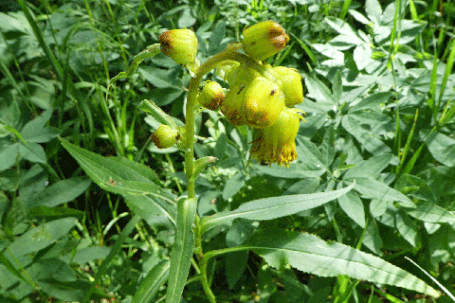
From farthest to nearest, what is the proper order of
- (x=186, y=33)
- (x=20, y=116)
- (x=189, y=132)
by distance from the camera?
(x=20, y=116) → (x=189, y=132) → (x=186, y=33)

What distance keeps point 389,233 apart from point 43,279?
188 centimetres

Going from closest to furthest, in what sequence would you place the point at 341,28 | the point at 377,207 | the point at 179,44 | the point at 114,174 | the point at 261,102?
1. the point at 261,102
2. the point at 179,44
3. the point at 114,174
4. the point at 377,207
5. the point at 341,28

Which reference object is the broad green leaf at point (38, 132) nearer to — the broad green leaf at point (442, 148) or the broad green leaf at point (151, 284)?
the broad green leaf at point (151, 284)

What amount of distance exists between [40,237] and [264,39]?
63.0 inches

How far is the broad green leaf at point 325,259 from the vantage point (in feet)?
5.07

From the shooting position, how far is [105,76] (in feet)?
9.24

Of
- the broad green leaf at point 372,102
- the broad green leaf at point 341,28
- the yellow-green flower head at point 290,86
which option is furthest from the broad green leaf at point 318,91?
the yellow-green flower head at point 290,86

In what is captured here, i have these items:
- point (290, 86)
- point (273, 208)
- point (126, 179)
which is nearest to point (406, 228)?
point (273, 208)

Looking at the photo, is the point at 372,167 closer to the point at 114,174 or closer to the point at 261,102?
the point at 261,102

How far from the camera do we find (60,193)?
216 cm

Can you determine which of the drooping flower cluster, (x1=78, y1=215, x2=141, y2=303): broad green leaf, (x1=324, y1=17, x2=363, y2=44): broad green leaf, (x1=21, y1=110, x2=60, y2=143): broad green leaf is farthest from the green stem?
(x1=324, y1=17, x2=363, y2=44): broad green leaf

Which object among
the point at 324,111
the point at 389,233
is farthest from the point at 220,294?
the point at 324,111

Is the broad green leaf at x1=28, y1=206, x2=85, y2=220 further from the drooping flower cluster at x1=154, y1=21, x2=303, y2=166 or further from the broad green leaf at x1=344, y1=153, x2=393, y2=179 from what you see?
the broad green leaf at x1=344, y1=153, x2=393, y2=179

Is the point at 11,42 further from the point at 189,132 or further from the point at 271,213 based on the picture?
the point at 271,213
